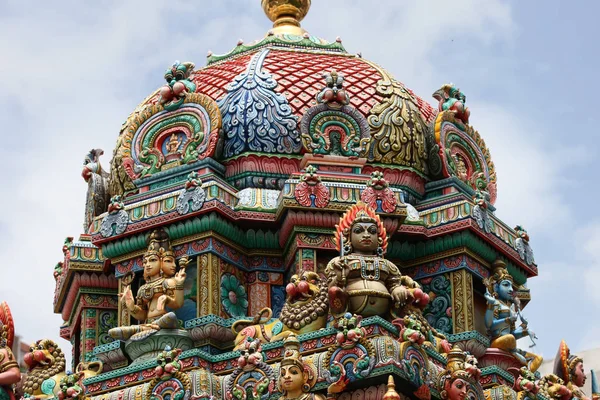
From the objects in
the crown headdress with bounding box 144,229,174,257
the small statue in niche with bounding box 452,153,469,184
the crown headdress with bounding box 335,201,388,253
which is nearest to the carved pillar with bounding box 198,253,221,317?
the crown headdress with bounding box 144,229,174,257

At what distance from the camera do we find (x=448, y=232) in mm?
36531

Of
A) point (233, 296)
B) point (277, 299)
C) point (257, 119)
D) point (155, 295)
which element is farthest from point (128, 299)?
point (257, 119)

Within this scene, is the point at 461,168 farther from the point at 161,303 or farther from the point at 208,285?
the point at 161,303

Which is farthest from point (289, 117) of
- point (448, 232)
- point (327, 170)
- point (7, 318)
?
point (7, 318)

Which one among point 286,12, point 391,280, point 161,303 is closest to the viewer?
point 391,280

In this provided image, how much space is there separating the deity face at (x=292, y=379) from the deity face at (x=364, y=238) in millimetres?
2695

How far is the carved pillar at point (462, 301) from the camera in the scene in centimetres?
3562

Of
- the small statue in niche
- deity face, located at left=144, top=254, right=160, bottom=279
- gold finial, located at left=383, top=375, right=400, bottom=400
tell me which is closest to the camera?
gold finial, located at left=383, top=375, right=400, bottom=400

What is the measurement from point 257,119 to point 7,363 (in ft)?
22.8

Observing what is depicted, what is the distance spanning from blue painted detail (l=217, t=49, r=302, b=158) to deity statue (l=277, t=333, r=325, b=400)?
22.3ft

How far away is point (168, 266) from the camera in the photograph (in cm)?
3519

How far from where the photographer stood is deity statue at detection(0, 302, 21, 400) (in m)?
34.7

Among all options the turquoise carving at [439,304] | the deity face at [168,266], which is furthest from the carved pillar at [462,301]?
the deity face at [168,266]

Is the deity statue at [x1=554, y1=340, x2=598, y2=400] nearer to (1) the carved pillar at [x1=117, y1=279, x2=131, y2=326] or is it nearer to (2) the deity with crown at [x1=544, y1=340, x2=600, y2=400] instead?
(2) the deity with crown at [x1=544, y1=340, x2=600, y2=400]
